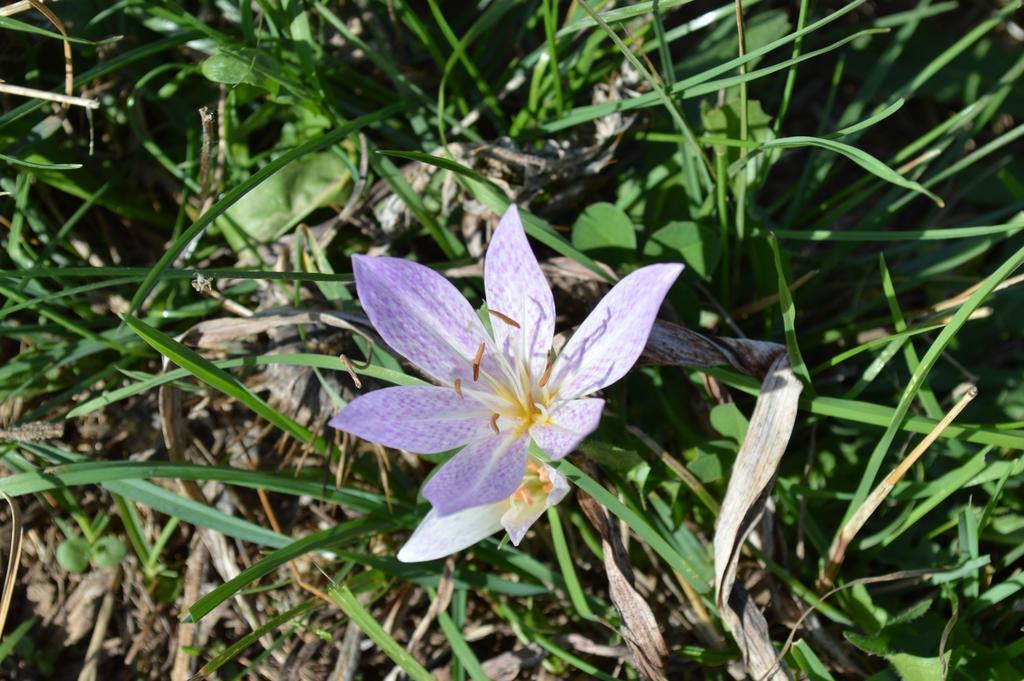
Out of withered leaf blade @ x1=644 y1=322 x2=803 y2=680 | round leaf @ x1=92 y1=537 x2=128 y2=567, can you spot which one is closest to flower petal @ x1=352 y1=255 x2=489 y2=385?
withered leaf blade @ x1=644 y1=322 x2=803 y2=680

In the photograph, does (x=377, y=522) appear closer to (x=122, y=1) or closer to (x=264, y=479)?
(x=264, y=479)

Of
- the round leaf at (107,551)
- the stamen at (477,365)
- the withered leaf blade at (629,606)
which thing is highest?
the stamen at (477,365)

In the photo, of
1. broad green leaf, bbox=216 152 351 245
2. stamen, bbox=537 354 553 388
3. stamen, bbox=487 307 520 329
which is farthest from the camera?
broad green leaf, bbox=216 152 351 245

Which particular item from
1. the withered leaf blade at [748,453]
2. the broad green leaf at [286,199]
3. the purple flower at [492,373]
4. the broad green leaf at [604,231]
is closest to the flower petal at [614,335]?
the purple flower at [492,373]

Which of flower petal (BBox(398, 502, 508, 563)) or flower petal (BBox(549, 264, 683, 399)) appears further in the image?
flower petal (BBox(398, 502, 508, 563))

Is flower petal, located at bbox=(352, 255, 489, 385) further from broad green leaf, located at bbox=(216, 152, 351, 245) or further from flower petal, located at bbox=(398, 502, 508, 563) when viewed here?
broad green leaf, located at bbox=(216, 152, 351, 245)

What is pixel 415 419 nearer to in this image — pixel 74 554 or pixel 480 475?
pixel 480 475

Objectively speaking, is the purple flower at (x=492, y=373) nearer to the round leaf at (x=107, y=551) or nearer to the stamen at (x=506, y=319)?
the stamen at (x=506, y=319)

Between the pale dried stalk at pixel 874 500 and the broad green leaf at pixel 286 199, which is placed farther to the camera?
the broad green leaf at pixel 286 199

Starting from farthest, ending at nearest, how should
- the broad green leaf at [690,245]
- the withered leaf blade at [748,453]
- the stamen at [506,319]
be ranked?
1. the broad green leaf at [690,245]
2. the withered leaf blade at [748,453]
3. the stamen at [506,319]
